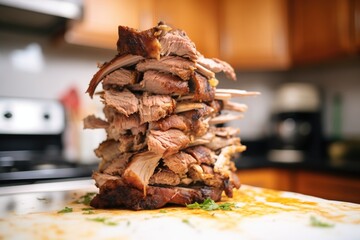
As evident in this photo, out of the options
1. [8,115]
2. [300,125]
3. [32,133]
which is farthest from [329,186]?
[8,115]

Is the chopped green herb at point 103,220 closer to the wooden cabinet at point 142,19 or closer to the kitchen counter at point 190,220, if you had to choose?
the kitchen counter at point 190,220

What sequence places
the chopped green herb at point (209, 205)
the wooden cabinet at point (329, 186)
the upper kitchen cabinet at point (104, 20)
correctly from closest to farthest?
the chopped green herb at point (209, 205), the wooden cabinet at point (329, 186), the upper kitchen cabinet at point (104, 20)

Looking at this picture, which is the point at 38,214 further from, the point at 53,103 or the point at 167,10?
the point at 167,10

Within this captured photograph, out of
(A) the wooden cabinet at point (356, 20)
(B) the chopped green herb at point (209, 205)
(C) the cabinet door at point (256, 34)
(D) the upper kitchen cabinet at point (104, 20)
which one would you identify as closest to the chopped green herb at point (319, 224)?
(B) the chopped green herb at point (209, 205)

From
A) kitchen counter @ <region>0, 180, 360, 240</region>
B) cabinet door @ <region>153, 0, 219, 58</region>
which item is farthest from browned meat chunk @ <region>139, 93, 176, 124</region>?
cabinet door @ <region>153, 0, 219, 58</region>

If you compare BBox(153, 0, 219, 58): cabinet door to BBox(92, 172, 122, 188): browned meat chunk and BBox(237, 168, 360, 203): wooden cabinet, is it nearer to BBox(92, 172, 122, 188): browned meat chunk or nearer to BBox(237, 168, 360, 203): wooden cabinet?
BBox(237, 168, 360, 203): wooden cabinet

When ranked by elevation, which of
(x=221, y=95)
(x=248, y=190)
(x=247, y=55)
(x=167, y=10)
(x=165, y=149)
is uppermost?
(x=167, y=10)

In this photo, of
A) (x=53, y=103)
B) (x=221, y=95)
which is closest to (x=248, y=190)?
(x=221, y=95)
